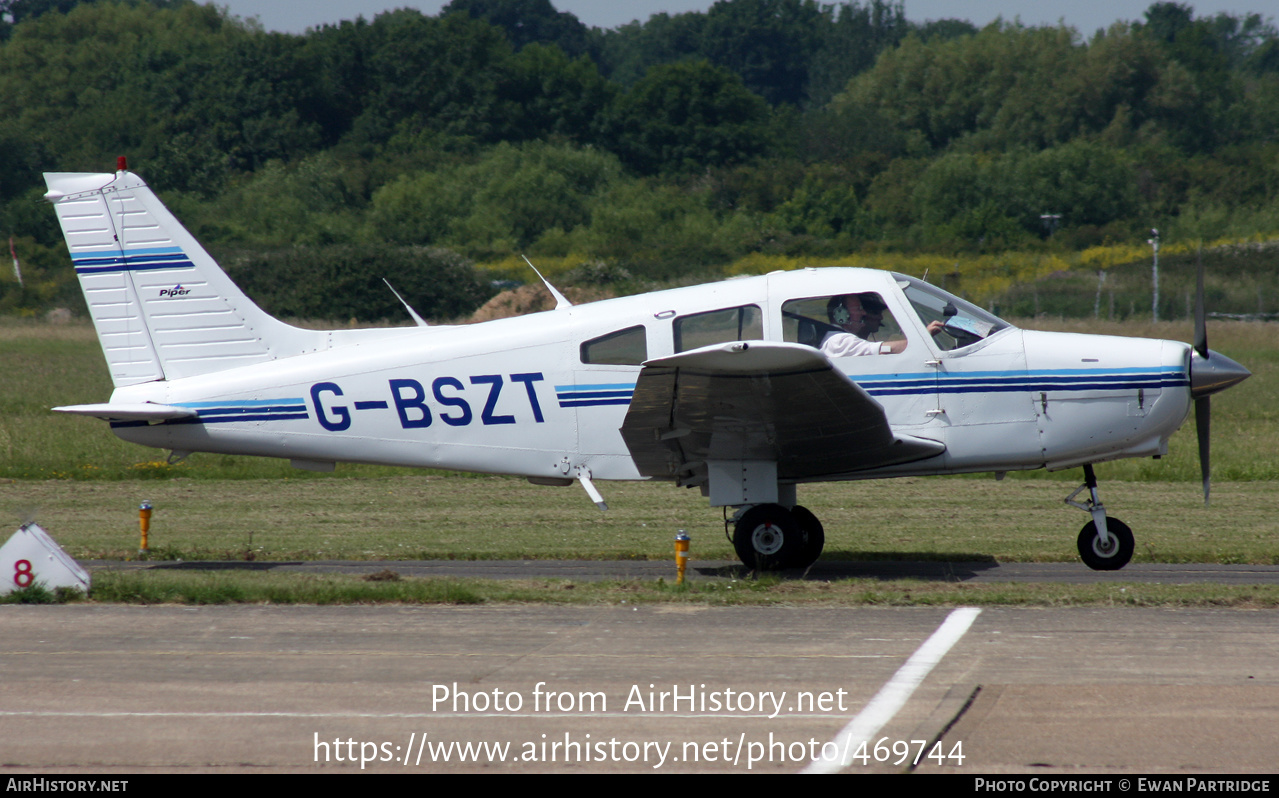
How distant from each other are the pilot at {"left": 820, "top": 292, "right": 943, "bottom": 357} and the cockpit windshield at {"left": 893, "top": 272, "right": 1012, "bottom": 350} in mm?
106

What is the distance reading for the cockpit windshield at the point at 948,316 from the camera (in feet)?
33.7

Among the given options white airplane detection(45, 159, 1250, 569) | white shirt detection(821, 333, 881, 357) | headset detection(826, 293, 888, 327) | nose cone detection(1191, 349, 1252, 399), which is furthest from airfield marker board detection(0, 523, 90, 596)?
nose cone detection(1191, 349, 1252, 399)

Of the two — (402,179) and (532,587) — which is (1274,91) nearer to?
(402,179)

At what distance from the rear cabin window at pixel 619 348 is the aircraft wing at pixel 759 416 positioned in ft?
2.39

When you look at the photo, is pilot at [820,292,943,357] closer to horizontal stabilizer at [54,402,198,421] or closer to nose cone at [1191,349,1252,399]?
nose cone at [1191,349,1252,399]

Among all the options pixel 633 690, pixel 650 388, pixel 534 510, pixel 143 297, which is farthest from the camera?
pixel 534 510

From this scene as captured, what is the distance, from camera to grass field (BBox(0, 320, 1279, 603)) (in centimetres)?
1221

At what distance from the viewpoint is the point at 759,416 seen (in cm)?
976

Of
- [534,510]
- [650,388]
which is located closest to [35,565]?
[650,388]

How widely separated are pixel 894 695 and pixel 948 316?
4.52 meters

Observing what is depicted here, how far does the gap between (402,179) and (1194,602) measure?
138ft

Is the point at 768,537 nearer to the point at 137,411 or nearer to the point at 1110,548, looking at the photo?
the point at 1110,548

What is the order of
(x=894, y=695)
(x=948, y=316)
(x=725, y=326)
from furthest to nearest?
1. (x=948, y=316)
2. (x=725, y=326)
3. (x=894, y=695)

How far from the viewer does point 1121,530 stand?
10.5 metres
